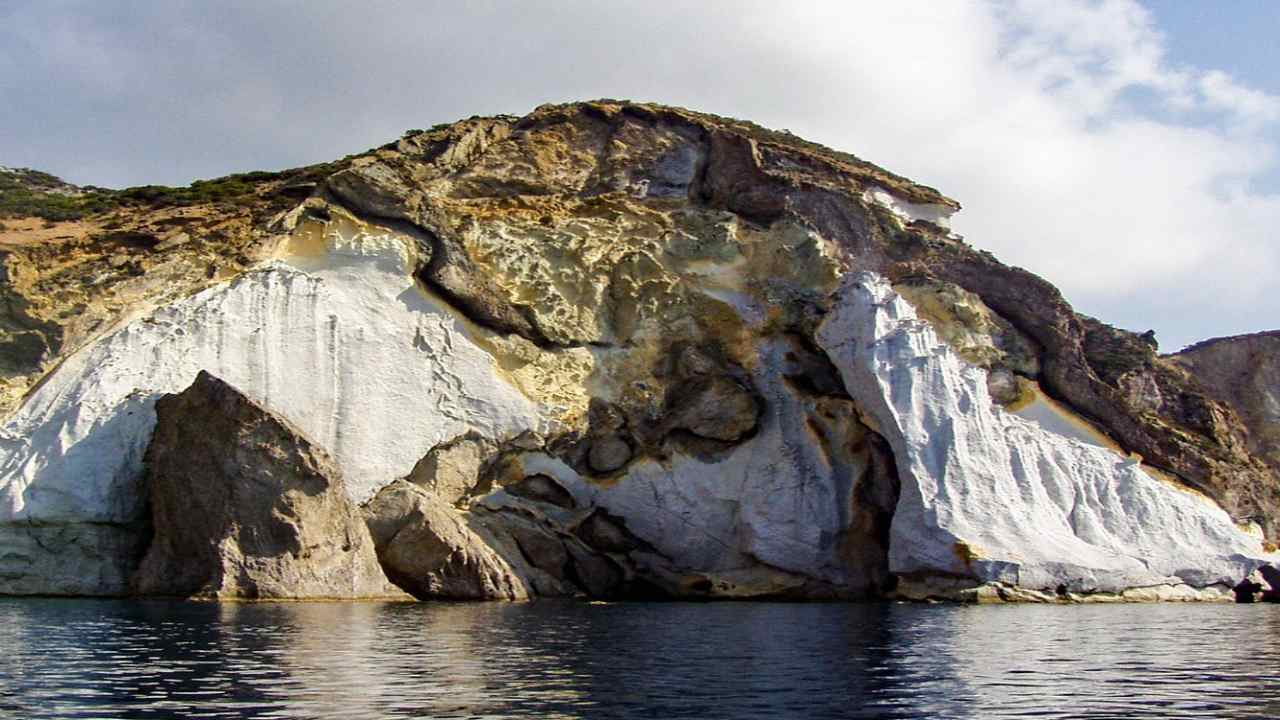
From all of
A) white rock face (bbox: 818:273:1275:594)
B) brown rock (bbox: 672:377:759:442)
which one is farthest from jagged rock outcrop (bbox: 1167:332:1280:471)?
brown rock (bbox: 672:377:759:442)

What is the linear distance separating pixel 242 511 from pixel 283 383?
635 centimetres

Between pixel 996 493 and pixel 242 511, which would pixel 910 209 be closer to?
pixel 996 493

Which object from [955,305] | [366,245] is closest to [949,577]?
[955,305]

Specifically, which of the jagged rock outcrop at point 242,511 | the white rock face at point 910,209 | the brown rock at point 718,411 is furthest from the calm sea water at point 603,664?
the white rock face at point 910,209

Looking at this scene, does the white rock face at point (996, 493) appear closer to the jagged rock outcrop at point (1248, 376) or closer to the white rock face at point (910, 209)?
the white rock face at point (910, 209)

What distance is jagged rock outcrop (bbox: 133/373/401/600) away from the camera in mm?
24906

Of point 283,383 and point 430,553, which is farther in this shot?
point 283,383

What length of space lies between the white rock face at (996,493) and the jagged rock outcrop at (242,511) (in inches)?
520

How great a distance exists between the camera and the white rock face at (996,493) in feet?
99.1

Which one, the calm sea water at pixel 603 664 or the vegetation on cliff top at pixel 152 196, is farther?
the vegetation on cliff top at pixel 152 196

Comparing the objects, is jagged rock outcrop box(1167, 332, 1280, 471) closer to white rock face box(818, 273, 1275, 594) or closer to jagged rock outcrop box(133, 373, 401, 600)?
white rock face box(818, 273, 1275, 594)

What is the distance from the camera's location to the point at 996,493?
31500 millimetres

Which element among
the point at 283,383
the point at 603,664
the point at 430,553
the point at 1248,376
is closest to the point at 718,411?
the point at 430,553

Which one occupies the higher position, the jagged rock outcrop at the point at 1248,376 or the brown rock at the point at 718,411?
the jagged rock outcrop at the point at 1248,376
